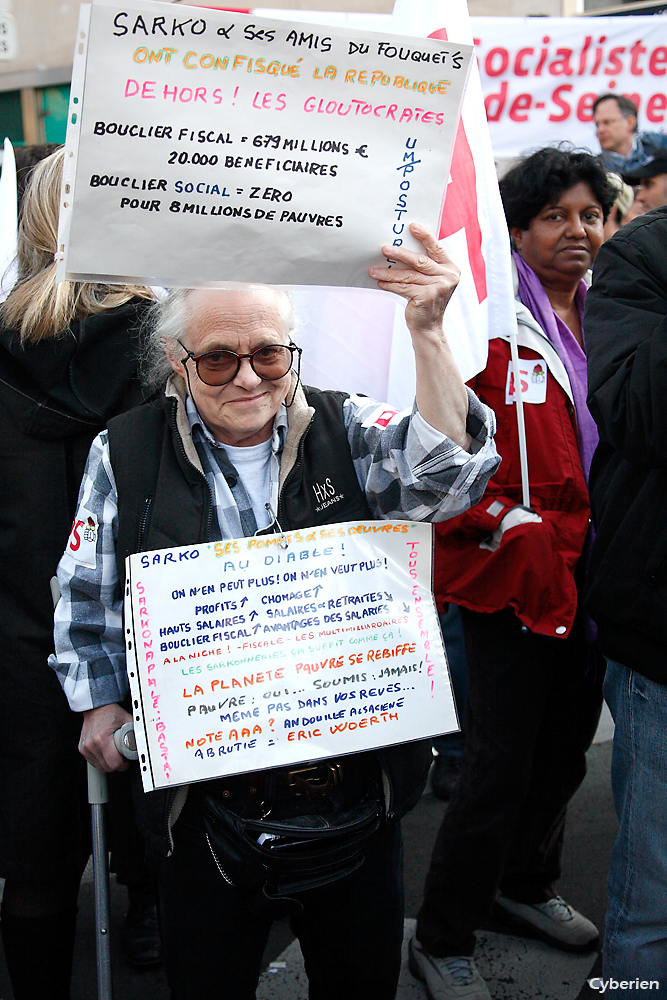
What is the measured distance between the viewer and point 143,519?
1.75 meters

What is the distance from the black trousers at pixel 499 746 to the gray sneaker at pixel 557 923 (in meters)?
0.32

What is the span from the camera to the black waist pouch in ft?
5.46

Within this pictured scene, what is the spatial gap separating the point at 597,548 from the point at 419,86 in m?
1.05

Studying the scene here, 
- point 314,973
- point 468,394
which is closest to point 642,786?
point 314,973

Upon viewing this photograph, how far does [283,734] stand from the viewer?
5.54 ft

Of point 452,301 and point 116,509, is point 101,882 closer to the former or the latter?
point 116,509

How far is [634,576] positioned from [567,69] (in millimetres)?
4106

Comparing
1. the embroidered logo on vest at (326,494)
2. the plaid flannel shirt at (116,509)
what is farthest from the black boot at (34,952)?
the embroidered logo on vest at (326,494)

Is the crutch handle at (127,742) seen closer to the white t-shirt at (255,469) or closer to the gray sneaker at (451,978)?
the white t-shirt at (255,469)

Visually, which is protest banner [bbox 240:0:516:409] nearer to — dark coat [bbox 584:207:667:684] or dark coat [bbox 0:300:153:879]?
dark coat [bbox 584:207:667:684]

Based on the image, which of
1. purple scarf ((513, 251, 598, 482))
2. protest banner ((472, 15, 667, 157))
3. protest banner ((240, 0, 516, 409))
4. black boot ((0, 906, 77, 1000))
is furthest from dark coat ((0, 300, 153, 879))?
protest banner ((472, 15, 667, 157))

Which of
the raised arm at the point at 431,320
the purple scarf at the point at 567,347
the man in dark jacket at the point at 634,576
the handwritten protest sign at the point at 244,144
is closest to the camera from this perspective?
the handwritten protest sign at the point at 244,144

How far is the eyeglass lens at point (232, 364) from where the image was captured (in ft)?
5.82

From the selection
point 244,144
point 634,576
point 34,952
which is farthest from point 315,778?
point 244,144
